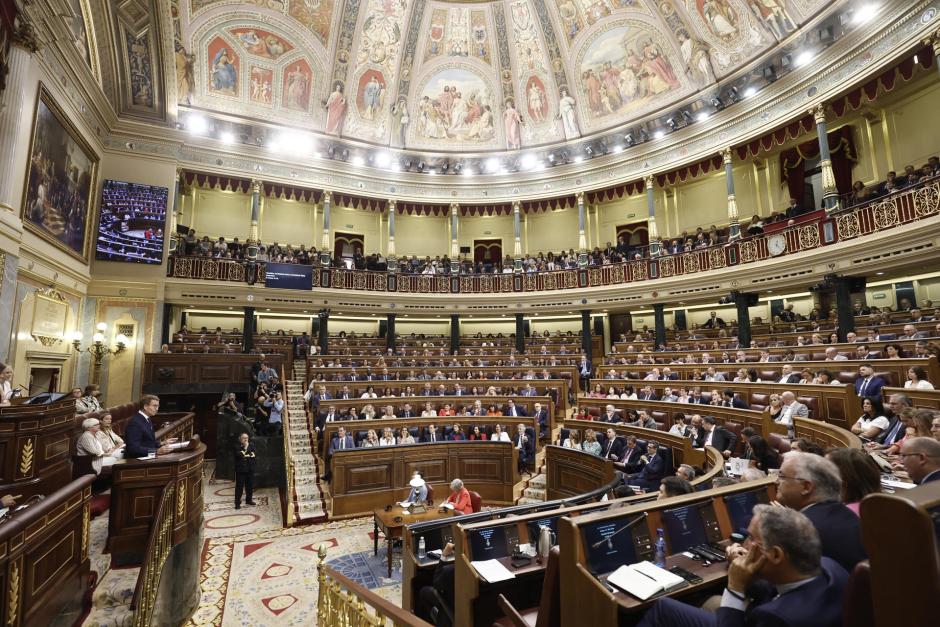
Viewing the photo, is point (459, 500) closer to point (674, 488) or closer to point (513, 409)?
point (674, 488)

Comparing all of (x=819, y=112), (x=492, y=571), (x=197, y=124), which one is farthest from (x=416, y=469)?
(x=197, y=124)

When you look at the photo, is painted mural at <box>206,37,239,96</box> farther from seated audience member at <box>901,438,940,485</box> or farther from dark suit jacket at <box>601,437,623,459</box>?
seated audience member at <box>901,438,940,485</box>

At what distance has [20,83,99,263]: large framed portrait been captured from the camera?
9008mm

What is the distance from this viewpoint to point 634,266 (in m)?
16.2

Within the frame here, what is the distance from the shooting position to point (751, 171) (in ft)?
54.6

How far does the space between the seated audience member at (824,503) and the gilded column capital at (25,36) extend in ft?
39.9

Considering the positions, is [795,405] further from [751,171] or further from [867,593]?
[751,171]

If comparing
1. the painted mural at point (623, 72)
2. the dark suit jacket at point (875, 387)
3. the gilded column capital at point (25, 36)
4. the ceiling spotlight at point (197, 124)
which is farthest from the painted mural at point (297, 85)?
the dark suit jacket at point (875, 387)

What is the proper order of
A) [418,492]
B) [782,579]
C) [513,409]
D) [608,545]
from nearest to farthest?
[782,579] → [608,545] → [418,492] → [513,409]

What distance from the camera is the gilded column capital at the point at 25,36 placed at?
7.93 metres

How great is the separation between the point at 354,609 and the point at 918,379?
7.49 metres

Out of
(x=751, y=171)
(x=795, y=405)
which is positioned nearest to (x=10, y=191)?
(x=795, y=405)

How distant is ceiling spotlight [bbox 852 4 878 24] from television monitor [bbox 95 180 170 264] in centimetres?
1870

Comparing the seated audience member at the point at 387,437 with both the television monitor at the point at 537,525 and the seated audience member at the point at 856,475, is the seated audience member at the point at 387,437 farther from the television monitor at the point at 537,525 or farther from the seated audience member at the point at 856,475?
the seated audience member at the point at 856,475
